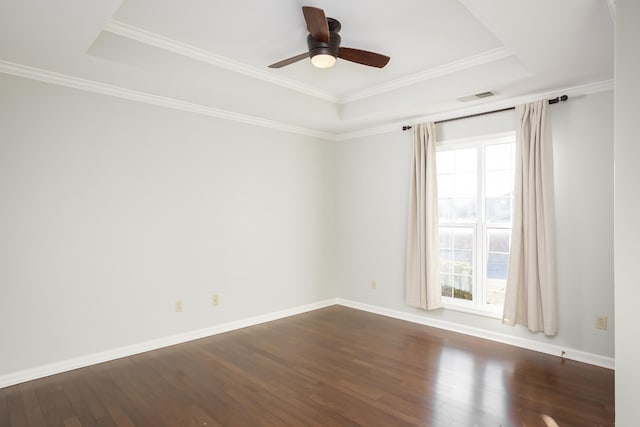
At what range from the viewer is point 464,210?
432 cm

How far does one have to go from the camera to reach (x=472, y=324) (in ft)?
13.6

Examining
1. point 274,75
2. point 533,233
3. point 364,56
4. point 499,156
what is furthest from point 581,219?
point 274,75

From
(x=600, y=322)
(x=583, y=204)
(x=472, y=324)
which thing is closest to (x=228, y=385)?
(x=472, y=324)

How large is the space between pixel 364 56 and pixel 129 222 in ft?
8.84

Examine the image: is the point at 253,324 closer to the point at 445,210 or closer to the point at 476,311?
the point at 476,311

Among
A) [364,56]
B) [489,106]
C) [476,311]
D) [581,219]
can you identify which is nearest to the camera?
[364,56]

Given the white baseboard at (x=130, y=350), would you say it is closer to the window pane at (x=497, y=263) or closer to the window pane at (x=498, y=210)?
the window pane at (x=497, y=263)

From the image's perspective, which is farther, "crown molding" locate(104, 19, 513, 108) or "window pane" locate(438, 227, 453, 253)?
"window pane" locate(438, 227, 453, 253)

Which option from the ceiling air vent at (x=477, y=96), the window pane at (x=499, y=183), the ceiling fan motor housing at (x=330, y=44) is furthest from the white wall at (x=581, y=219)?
the ceiling fan motor housing at (x=330, y=44)

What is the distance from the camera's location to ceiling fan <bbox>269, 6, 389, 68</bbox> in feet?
7.99

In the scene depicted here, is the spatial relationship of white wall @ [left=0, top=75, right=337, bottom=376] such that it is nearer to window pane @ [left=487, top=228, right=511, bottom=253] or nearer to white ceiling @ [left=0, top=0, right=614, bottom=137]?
white ceiling @ [left=0, top=0, right=614, bottom=137]

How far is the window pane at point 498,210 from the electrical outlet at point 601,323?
1173mm

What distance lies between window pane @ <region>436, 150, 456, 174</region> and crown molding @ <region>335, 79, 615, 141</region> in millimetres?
417

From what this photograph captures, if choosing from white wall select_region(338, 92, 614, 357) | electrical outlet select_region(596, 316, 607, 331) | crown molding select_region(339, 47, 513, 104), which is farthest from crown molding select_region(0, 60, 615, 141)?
electrical outlet select_region(596, 316, 607, 331)
